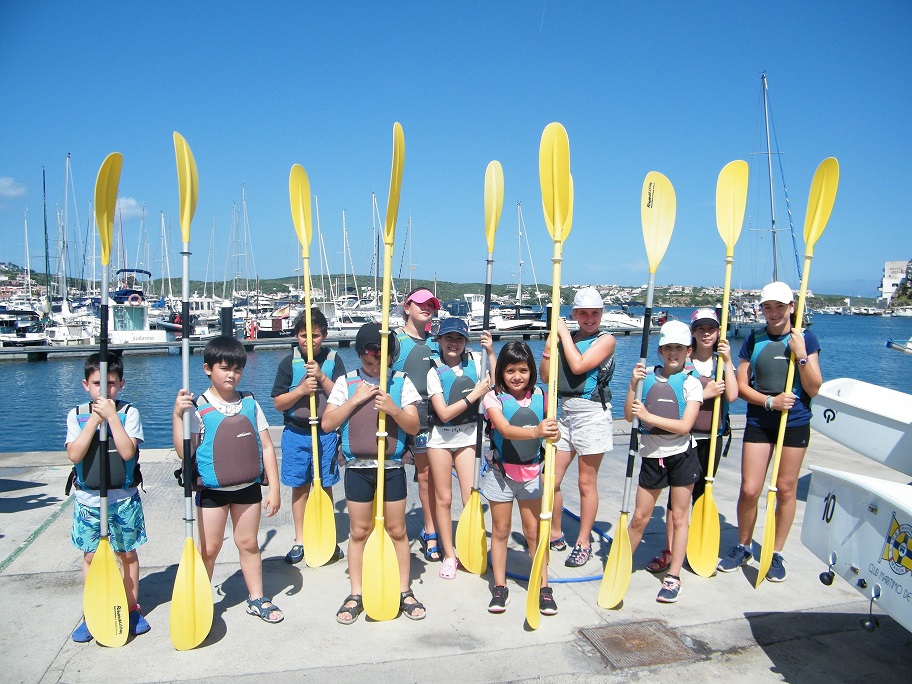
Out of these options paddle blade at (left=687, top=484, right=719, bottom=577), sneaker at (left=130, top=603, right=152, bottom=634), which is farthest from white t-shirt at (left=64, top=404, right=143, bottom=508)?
paddle blade at (left=687, top=484, right=719, bottom=577)

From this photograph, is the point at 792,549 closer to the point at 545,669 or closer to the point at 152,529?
the point at 545,669

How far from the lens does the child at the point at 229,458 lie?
11.1 feet

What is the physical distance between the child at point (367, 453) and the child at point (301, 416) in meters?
0.72

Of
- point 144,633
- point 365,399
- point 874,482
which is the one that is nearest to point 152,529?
point 144,633

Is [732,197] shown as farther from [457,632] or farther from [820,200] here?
[457,632]

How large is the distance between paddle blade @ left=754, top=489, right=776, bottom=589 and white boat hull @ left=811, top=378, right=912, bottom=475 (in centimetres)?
81

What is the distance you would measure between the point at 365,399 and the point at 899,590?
2.63m

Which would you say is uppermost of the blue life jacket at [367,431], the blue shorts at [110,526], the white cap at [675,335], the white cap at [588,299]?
the white cap at [588,299]

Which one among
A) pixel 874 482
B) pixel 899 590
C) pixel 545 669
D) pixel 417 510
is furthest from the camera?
pixel 417 510

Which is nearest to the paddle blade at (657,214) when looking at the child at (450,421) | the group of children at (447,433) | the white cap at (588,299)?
the white cap at (588,299)

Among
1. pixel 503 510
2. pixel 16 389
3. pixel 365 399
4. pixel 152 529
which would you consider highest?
pixel 365 399

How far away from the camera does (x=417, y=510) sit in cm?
575

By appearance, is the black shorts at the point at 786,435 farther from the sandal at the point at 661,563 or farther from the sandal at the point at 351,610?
the sandal at the point at 351,610

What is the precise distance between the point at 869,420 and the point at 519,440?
8.80ft
